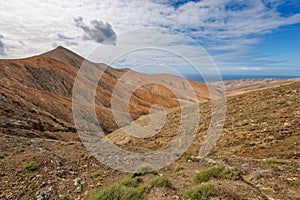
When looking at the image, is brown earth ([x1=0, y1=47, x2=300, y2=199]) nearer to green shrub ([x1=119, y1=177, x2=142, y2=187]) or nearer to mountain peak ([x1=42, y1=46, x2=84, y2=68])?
green shrub ([x1=119, y1=177, x2=142, y2=187])

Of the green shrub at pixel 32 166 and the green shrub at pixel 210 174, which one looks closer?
the green shrub at pixel 210 174

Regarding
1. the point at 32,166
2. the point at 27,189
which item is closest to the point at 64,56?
the point at 32,166

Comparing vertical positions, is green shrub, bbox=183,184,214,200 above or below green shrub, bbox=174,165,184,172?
above

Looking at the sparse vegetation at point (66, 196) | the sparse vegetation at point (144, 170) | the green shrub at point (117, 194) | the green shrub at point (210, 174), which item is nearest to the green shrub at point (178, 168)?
the sparse vegetation at point (144, 170)

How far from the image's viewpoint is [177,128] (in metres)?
15.0

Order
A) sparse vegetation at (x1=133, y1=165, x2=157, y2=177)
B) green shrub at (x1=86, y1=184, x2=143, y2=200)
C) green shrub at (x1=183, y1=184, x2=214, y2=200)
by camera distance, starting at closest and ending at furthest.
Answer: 1. green shrub at (x1=183, y1=184, x2=214, y2=200)
2. green shrub at (x1=86, y1=184, x2=143, y2=200)
3. sparse vegetation at (x1=133, y1=165, x2=157, y2=177)

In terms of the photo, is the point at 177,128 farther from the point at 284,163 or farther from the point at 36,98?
the point at 36,98

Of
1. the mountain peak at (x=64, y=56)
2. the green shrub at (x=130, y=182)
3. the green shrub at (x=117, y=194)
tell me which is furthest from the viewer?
the mountain peak at (x=64, y=56)

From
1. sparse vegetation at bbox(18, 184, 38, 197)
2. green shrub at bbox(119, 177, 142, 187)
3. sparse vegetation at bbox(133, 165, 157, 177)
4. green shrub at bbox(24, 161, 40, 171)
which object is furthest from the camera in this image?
green shrub at bbox(24, 161, 40, 171)

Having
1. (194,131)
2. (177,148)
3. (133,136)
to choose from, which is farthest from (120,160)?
(133,136)

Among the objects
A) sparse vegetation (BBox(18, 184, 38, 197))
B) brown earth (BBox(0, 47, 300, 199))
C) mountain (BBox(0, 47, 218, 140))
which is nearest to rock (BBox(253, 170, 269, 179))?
brown earth (BBox(0, 47, 300, 199))

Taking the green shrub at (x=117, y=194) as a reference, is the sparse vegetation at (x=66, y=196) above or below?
→ below

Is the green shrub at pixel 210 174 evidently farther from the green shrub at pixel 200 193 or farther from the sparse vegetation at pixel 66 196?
the sparse vegetation at pixel 66 196

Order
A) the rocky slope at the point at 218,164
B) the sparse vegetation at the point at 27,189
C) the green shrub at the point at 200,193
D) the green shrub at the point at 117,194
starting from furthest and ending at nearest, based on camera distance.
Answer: the sparse vegetation at the point at 27,189 → the rocky slope at the point at 218,164 → the green shrub at the point at 117,194 → the green shrub at the point at 200,193
